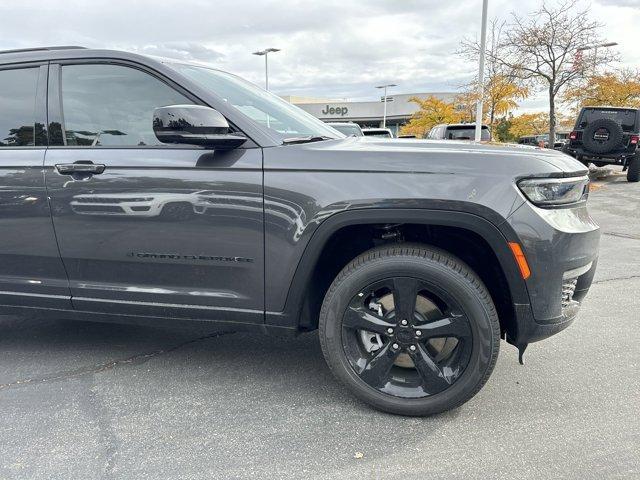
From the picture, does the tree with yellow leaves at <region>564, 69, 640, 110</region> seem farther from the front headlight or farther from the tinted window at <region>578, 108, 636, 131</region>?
the front headlight

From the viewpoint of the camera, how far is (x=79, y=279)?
2.98 metres

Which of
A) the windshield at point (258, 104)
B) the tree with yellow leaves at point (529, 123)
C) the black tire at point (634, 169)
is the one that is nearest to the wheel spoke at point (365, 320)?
the windshield at point (258, 104)

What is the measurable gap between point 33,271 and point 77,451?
1.13 meters

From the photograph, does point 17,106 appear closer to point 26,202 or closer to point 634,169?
point 26,202

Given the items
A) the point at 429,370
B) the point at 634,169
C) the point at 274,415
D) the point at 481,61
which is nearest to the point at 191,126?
the point at 274,415

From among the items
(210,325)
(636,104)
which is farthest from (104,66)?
(636,104)

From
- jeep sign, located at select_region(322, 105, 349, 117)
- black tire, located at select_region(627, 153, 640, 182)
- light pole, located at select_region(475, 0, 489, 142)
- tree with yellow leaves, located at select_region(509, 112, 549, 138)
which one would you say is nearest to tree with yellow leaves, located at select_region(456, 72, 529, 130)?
light pole, located at select_region(475, 0, 489, 142)

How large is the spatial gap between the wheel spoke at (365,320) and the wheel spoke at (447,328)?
0.55ft

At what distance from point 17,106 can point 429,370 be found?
278cm

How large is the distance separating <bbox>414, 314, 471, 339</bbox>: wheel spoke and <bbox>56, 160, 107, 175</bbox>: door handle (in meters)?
1.85

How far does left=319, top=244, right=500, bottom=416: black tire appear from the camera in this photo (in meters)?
2.49

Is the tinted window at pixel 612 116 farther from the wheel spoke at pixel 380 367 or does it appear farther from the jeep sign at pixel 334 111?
the jeep sign at pixel 334 111

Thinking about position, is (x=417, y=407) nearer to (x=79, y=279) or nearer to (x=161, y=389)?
(x=161, y=389)

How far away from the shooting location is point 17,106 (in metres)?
3.10
